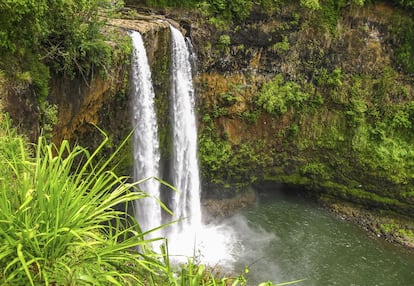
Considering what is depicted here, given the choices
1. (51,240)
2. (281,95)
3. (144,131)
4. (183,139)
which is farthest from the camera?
(281,95)

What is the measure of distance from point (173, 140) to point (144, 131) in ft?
6.03

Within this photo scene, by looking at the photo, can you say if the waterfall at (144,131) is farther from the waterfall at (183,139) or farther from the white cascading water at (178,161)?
the waterfall at (183,139)

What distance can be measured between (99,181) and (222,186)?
12062 millimetres

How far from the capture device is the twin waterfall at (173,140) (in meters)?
9.54

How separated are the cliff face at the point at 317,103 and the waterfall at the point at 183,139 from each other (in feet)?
2.88

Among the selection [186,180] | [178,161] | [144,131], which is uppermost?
[144,131]

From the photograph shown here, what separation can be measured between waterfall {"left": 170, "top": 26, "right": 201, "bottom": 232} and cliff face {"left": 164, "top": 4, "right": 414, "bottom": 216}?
88cm

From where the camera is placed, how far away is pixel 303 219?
13.8 m

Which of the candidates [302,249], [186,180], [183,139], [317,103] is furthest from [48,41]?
[317,103]

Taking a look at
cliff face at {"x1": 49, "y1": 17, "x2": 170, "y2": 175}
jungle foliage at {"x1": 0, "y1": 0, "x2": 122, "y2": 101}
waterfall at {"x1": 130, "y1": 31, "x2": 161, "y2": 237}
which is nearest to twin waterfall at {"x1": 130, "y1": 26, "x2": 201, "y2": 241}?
waterfall at {"x1": 130, "y1": 31, "x2": 161, "y2": 237}

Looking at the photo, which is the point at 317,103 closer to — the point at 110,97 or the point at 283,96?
the point at 283,96

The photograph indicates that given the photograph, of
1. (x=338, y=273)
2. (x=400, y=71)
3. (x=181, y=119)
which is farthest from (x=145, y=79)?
(x=400, y=71)

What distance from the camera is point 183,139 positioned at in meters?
12.0

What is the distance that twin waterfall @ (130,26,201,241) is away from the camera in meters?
9.54
